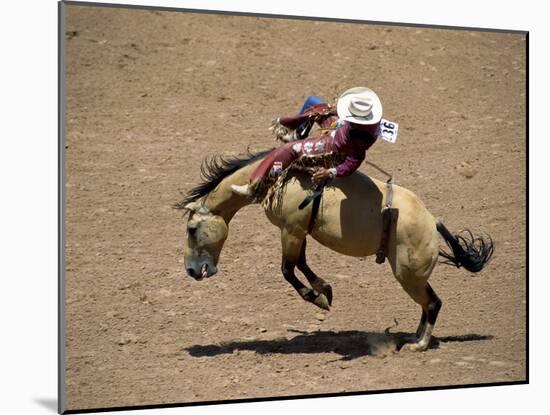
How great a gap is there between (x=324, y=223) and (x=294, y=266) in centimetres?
29

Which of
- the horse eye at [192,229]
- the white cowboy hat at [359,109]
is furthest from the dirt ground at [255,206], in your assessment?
the white cowboy hat at [359,109]

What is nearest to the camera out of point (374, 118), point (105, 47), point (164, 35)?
point (374, 118)

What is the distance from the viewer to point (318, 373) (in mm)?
6281

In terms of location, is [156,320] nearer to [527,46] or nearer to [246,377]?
[246,377]

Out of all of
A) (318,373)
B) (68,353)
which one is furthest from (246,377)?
(68,353)

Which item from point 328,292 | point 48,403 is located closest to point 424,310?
point 328,292

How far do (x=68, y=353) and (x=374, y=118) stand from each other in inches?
74.5

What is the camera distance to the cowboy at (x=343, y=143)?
234 inches

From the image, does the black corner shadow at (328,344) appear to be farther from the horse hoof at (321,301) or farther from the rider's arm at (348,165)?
the rider's arm at (348,165)

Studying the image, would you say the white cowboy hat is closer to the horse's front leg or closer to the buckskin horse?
the buckskin horse

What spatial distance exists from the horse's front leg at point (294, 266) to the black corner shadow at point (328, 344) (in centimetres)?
23

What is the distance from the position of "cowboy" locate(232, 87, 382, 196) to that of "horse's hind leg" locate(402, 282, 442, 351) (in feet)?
2.49

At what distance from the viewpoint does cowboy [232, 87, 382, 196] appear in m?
5.95

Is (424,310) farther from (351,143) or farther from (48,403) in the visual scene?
(48,403)
